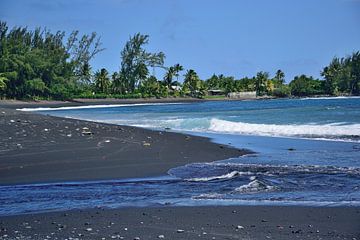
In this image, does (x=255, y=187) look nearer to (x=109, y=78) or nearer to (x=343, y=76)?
(x=109, y=78)

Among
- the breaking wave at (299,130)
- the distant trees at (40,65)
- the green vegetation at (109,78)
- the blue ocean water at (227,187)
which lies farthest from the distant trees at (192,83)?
the blue ocean water at (227,187)

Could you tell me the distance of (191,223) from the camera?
597 centimetres

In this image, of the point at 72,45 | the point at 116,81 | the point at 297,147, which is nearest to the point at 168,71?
the point at 116,81

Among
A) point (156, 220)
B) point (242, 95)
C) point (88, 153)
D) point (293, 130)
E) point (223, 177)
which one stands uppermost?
point (156, 220)

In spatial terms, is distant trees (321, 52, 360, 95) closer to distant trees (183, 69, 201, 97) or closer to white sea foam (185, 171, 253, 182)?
distant trees (183, 69, 201, 97)

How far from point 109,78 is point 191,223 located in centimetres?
9799

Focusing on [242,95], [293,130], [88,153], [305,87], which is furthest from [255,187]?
[305,87]

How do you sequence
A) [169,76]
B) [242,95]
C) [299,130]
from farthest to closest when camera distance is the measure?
[242,95] → [169,76] → [299,130]

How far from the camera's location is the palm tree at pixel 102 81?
325 feet

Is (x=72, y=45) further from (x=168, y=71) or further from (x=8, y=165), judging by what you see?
(x=8, y=165)

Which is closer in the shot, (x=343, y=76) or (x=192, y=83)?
(x=192, y=83)

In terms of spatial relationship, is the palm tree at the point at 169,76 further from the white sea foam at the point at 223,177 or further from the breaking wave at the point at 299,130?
the white sea foam at the point at 223,177

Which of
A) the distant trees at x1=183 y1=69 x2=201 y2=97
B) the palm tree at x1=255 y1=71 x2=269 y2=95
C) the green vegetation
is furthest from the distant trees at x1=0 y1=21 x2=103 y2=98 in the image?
the palm tree at x1=255 y1=71 x2=269 y2=95

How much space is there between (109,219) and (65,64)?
8027 centimetres
